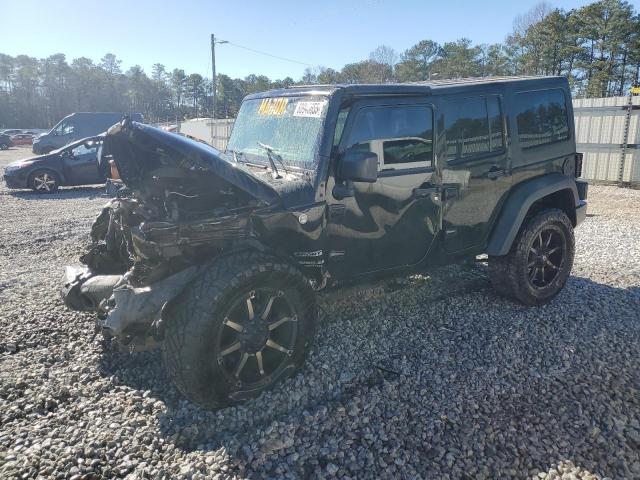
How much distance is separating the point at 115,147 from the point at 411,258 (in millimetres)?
2531

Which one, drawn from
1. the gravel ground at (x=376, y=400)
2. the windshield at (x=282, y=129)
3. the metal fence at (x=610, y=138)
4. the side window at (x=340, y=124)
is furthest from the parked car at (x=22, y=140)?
the side window at (x=340, y=124)

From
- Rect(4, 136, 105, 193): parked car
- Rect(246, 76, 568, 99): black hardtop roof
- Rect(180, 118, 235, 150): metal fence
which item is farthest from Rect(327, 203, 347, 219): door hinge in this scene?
Rect(180, 118, 235, 150): metal fence

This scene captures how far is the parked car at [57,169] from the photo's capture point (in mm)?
12828

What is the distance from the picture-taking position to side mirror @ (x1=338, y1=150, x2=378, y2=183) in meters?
3.15

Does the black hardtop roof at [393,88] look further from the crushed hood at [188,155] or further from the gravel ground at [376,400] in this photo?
the gravel ground at [376,400]

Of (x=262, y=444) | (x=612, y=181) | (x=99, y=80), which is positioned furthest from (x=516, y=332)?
(x=99, y=80)

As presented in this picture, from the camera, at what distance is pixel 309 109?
356 cm

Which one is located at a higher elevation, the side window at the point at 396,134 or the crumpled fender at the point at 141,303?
the side window at the point at 396,134

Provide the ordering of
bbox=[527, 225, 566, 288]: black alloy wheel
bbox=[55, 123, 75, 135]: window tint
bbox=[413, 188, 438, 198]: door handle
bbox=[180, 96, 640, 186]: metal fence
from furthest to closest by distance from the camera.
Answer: bbox=[55, 123, 75, 135]: window tint
bbox=[180, 96, 640, 186]: metal fence
bbox=[527, 225, 566, 288]: black alloy wheel
bbox=[413, 188, 438, 198]: door handle

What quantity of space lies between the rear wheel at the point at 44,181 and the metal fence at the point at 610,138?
1433 centimetres

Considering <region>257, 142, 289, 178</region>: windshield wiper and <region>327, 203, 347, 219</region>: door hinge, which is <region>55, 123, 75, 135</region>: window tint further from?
<region>327, 203, 347, 219</region>: door hinge

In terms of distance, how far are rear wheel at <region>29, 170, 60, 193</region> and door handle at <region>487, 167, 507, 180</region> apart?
41.2ft

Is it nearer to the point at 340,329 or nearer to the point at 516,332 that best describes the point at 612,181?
the point at 516,332

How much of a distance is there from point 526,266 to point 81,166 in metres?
12.5
